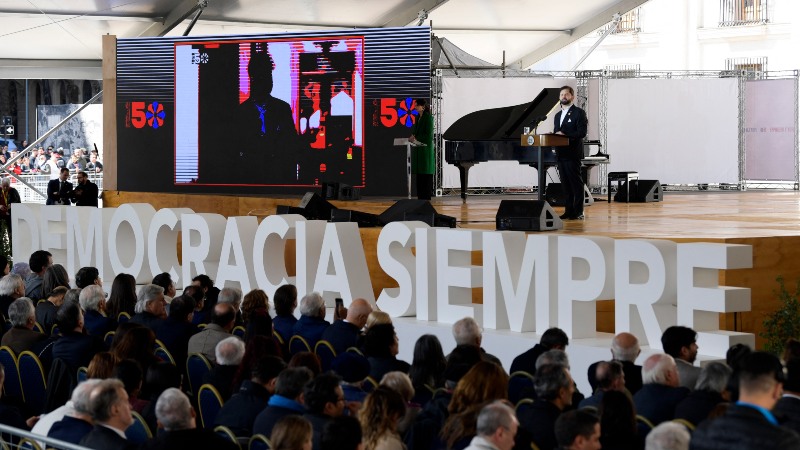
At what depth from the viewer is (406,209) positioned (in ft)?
41.9

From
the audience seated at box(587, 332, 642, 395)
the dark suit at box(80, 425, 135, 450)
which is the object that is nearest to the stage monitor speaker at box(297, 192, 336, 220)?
the audience seated at box(587, 332, 642, 395)

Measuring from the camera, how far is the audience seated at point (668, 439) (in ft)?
14.8

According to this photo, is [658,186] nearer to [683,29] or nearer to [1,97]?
[683,29]

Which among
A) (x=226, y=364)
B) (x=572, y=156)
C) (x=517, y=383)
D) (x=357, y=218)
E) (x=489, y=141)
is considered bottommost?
(x=517, y=383)

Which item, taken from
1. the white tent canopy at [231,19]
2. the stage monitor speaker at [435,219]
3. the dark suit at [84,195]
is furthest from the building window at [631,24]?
the stage monitor speaker at [435,219]

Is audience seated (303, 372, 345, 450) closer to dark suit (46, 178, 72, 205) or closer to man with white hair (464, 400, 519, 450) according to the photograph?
man with white hair (464, 400, 519, 450)

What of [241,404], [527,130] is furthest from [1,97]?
[241,404]

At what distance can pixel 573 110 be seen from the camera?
40.9 ft

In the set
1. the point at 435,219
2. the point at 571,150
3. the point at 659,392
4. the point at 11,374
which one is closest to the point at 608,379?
the point at 659,392

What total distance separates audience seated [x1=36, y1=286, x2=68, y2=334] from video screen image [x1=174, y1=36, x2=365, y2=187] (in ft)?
30.6

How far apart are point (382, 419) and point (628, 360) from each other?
2078 millimetres

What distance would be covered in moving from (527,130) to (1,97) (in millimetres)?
23266

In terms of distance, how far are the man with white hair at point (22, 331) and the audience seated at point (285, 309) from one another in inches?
65.1

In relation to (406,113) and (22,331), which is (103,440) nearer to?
(22,331)
